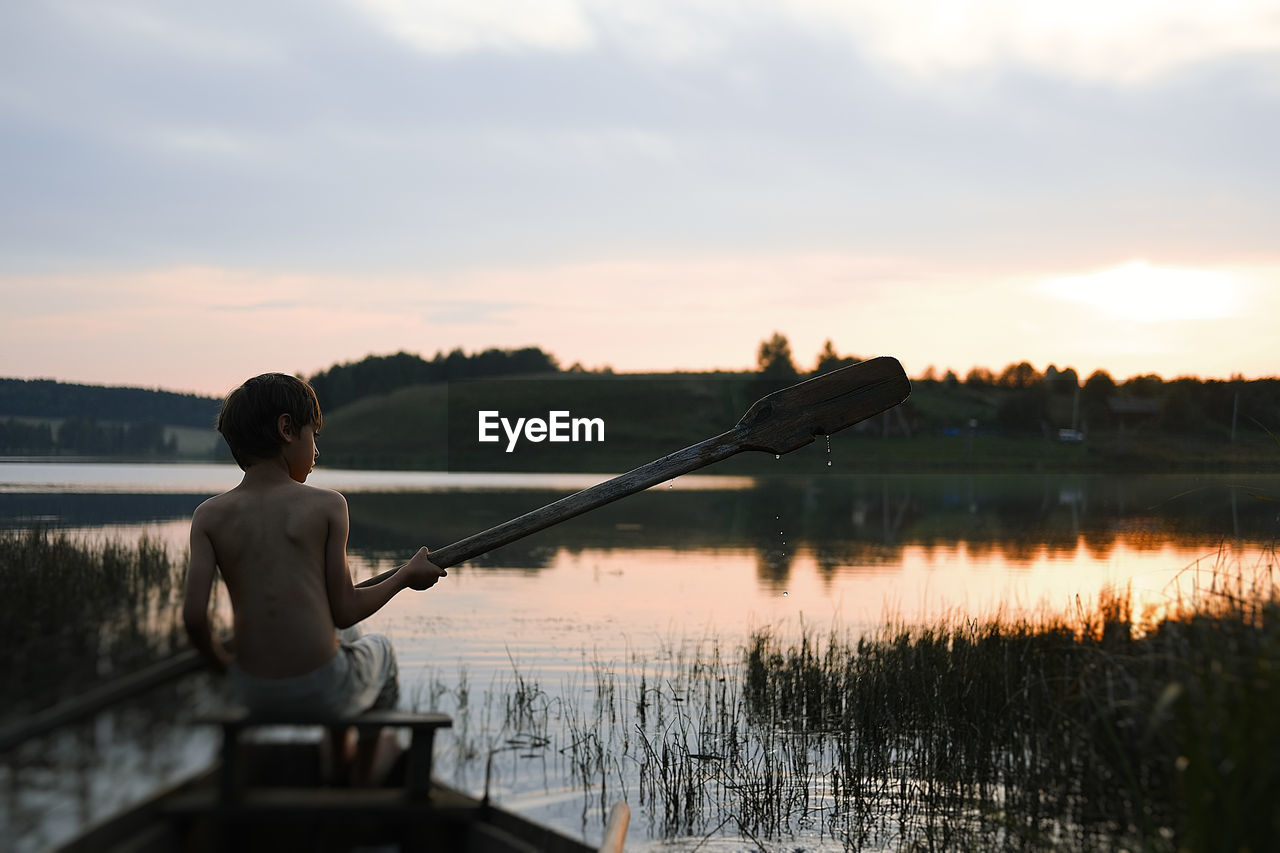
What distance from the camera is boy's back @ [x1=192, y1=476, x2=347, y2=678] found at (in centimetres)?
299

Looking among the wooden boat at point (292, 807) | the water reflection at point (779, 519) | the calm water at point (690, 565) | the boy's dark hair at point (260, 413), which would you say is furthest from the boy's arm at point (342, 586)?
the water reflection at point (779, 519)

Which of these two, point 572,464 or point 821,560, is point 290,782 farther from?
point 572,464

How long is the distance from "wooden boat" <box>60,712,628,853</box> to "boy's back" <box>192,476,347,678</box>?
0.89 ft

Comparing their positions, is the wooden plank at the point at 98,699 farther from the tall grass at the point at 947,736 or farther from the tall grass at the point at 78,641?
the tall grass at the point at 947,736

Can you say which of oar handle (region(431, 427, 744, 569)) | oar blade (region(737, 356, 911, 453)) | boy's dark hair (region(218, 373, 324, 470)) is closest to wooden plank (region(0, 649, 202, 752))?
boy's dark hair (region(218, 373, 324, 470))

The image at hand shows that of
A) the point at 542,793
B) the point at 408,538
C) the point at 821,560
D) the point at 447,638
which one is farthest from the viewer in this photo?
the point at 408,538

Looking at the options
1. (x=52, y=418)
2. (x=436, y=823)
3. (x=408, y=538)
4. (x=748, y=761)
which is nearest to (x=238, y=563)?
(x=436, y=823)

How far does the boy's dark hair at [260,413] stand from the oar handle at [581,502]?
1023 millimetres

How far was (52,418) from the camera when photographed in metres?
114

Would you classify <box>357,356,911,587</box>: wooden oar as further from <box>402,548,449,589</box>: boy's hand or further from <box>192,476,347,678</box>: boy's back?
<box>192,476,347,678</box>: boy's back

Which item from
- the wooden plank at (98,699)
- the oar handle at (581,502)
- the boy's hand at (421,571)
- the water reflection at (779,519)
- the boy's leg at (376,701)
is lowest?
the water reflection at (779,519)

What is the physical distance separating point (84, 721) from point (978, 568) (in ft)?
79.1

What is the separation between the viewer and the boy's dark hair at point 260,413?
3.19 m

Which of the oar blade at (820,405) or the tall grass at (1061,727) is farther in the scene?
the oar blade at (820,405)
